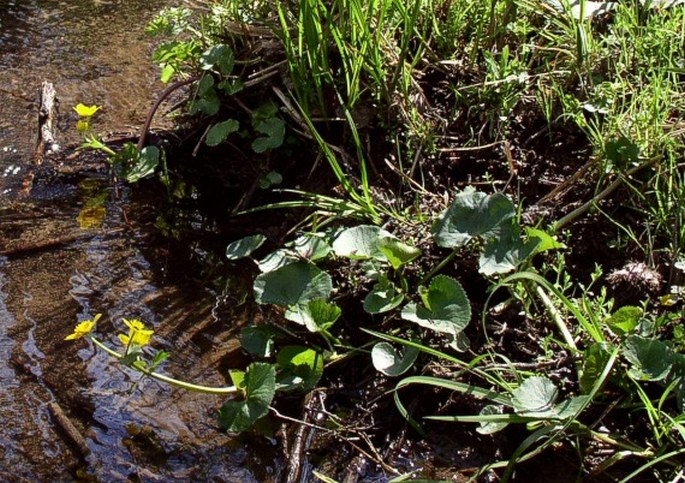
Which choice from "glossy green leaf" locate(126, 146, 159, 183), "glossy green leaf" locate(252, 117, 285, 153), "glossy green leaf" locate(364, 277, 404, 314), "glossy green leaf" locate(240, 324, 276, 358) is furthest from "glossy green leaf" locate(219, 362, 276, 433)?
"glossy green leaf" locate(126, 146, 159, 183)

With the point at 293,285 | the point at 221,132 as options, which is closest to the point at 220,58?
the point at 221,132

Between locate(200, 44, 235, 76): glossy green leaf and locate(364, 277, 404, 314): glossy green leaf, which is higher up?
locate(200, 44, 235, 76): glossy green leaf

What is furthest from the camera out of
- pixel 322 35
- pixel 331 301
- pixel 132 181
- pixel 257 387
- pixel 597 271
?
pixel 132 181

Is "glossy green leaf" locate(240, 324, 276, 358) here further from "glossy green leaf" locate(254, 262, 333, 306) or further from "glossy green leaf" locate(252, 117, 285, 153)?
"glossy green leaf" locate(252, 117, 285, 153)

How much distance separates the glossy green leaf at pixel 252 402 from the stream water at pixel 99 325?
0.31 feet

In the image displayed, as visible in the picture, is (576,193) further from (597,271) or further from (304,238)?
(304,238)

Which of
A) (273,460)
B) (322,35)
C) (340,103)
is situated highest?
(322,35)

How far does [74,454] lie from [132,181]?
1240 mm

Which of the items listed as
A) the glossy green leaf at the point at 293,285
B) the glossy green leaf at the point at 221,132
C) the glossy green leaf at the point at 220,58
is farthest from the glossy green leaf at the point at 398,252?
the glossy green leaf at the point at 220,58

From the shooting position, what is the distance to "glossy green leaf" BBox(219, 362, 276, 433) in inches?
79.1

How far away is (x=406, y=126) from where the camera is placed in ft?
8.71

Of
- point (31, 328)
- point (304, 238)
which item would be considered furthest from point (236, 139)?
point (31, 328)

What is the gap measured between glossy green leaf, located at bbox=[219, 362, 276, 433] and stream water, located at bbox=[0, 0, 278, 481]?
3.7 inches

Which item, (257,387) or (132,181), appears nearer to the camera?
(257,387)
